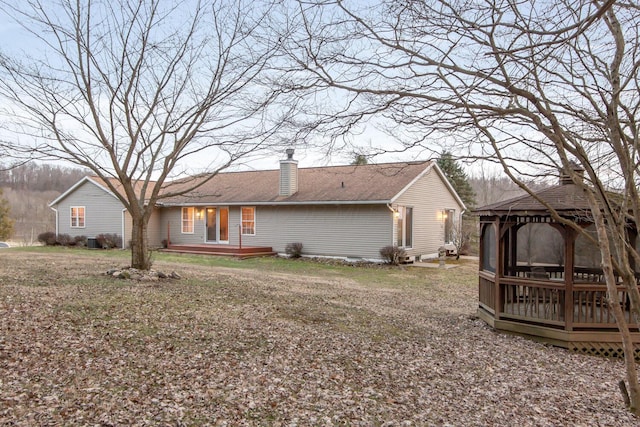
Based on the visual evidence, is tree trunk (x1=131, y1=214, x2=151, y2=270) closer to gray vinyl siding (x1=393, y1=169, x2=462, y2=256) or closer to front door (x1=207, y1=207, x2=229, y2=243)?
gray vinyl siding (x1=393, y1=169, x2=462, y2=256)

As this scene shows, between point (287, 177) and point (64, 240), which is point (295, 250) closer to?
point (287, 177)

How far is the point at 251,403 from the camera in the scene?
428cm

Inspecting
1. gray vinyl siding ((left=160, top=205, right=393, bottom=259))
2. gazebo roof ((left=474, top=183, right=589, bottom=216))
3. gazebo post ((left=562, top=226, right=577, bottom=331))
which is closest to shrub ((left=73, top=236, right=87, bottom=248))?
gray vinyl siding ((left=160, top=205, right=393, bottom=259))

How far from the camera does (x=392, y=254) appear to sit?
17000 mm

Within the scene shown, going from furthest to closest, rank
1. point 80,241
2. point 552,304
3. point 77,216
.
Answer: point 77,216 → point 80,241 → point 552,304

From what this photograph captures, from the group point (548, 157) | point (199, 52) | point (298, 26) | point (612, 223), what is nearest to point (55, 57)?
point (199, 52)

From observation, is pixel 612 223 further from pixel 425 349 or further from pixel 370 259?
pixel 370 259

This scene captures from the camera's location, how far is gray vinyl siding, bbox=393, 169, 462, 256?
18828 mm

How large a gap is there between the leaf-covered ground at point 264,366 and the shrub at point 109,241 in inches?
492

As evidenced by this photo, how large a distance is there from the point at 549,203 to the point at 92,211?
71.0ft

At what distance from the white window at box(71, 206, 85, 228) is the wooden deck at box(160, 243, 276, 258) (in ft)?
17.6

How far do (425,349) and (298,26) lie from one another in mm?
4705

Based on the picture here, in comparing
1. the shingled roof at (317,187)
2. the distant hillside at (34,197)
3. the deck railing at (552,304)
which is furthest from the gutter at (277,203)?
the distant hillside at (34,197)

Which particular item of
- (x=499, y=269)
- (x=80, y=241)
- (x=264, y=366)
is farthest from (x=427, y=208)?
(x=80, y=241)
